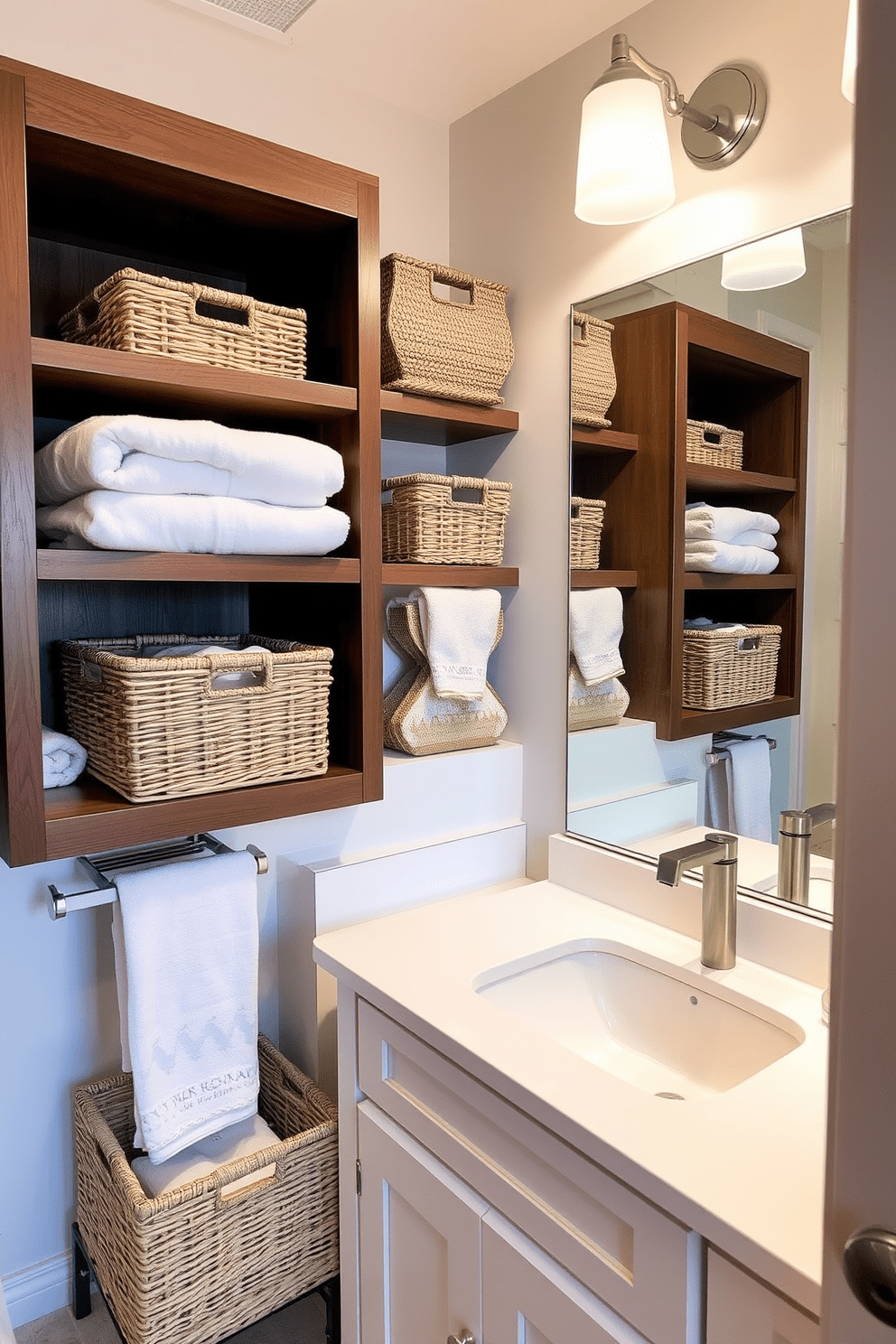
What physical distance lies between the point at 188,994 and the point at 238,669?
0.55 metres

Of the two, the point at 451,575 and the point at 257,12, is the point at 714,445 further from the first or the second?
the point at 257,12

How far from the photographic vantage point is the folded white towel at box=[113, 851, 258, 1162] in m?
1.40

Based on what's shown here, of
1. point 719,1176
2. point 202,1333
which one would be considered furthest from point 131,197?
point 202,1333

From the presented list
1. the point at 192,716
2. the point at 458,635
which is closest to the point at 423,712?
the point at 458,635

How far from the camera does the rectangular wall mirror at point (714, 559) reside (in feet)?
4.33

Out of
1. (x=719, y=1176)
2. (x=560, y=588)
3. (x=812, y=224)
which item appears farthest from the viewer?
(x=560, y=588)

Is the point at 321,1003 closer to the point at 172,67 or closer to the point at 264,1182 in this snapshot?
the point at 264,1182

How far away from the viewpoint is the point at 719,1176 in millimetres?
888

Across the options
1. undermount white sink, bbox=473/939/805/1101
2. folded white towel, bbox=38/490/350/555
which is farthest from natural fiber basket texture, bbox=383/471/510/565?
undermount white sink, bbox=473/939/805/1101

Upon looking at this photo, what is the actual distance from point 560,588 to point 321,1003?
904mm

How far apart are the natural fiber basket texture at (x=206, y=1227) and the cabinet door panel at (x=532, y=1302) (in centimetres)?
46

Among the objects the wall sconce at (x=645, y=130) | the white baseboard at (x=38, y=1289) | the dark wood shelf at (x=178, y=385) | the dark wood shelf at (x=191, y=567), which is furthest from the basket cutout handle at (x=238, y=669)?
the white baseboard at (x=38, y=1289)

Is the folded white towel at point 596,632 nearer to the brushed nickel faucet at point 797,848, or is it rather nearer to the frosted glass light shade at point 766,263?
the brushed nickel faucet at point 797,848

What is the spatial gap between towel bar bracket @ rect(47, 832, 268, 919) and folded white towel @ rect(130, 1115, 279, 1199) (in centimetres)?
44
